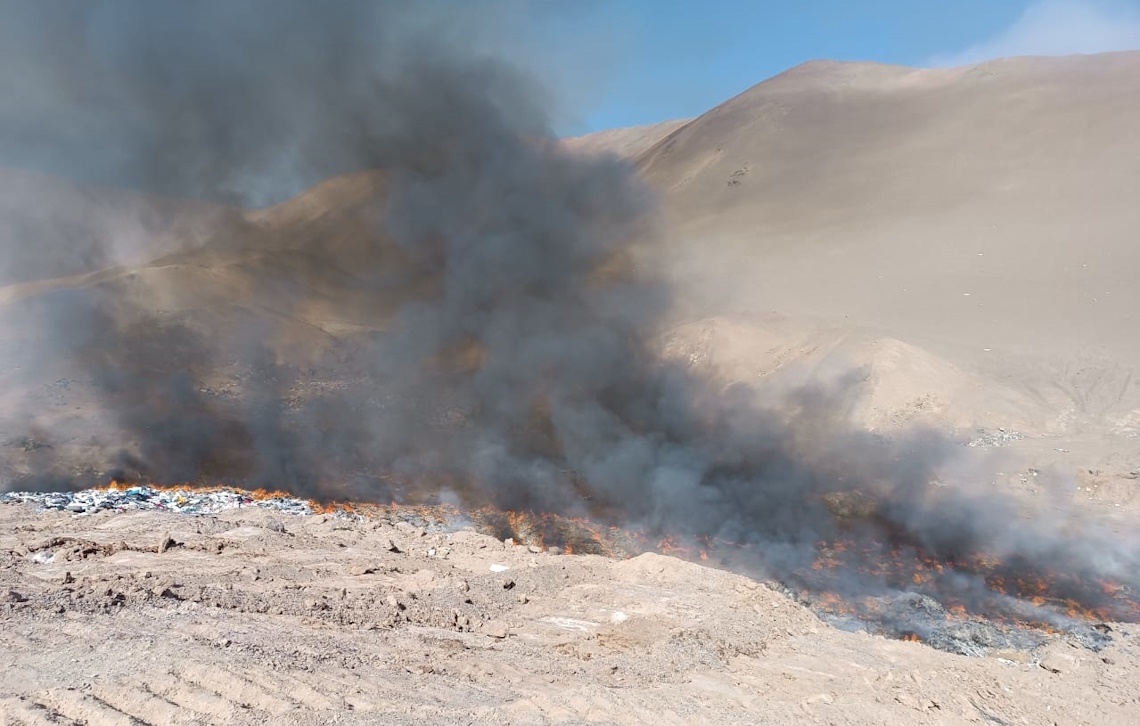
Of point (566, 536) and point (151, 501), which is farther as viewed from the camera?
point (566, 536)

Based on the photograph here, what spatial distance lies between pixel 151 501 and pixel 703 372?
14.3 meters

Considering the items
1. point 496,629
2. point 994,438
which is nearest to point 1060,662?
point 496,629

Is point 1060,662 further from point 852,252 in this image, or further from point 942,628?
point 852,252

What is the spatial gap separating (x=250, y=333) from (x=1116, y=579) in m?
23.0

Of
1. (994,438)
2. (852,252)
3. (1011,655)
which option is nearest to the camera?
(1011,655)

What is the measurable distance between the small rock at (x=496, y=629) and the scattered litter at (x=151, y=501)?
6188mm

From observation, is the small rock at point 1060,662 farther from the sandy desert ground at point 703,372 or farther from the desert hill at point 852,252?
the desert hill at point 852,252

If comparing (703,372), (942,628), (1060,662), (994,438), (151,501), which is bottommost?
(942,628)

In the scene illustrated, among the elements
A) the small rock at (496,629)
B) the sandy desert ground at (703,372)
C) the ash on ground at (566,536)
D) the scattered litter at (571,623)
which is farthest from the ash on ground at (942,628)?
the small rock at (496,629)

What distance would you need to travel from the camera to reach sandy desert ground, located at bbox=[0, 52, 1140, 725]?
6582 millimetres

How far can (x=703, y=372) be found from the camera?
22797 mm

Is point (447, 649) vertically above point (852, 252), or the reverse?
point (852, 252)

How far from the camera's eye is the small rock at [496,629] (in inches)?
319

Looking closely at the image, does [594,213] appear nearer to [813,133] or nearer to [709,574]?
[813,133]
